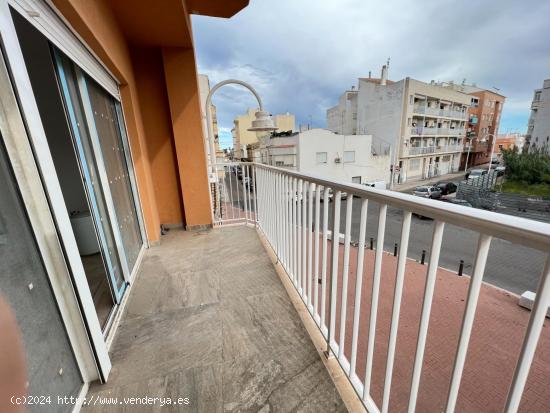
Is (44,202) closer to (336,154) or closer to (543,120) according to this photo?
(336,154)

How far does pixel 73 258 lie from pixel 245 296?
4.07 ft

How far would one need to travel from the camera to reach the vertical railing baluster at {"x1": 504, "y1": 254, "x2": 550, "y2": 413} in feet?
1.46

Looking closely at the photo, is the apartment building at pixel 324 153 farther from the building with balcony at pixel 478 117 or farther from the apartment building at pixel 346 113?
the building with balcony at pixel 478 117

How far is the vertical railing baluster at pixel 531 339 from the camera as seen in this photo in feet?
1.46

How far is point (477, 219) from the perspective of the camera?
52 cm

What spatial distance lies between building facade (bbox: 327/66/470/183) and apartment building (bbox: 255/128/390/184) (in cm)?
372

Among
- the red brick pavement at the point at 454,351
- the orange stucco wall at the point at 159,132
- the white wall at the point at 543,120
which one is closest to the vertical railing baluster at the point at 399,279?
the red brick pavement at the point at 454,351

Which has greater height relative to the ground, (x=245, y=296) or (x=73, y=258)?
(x=73, y=258)

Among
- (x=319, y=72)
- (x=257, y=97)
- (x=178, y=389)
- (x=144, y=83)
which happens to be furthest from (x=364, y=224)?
(x=319, y=72)

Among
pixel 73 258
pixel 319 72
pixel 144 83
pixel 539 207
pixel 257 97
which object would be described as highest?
pixel 319 72

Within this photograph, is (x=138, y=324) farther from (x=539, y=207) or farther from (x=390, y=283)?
(x=539, y=207)

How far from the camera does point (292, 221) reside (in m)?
1.89

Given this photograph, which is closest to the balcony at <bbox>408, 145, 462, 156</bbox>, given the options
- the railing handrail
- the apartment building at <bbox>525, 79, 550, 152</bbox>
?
the apartment building at <bbox>525, 79, 550, 152</bbox>

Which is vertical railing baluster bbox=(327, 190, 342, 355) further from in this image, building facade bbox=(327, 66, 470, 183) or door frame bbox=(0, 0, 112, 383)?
building facade bbox=(327, 66, 470, 183)
